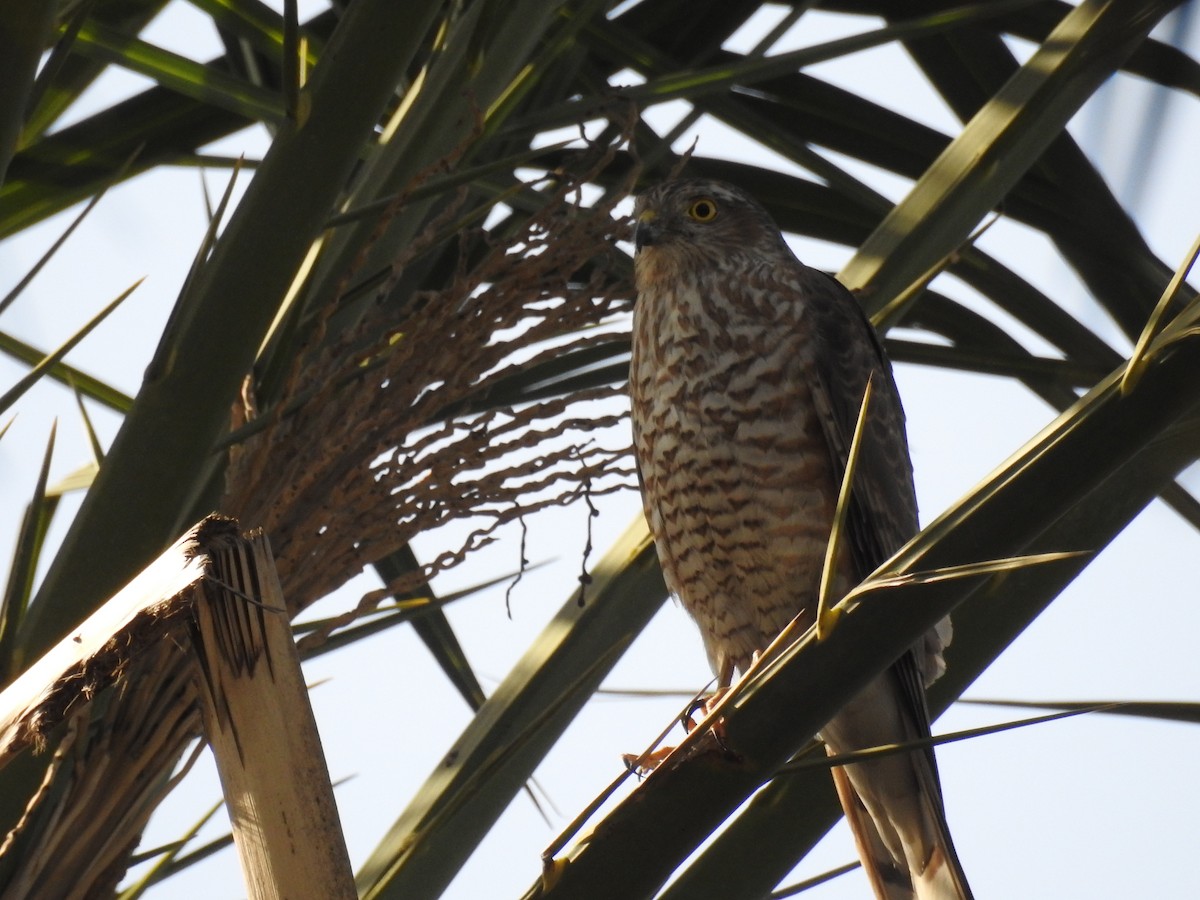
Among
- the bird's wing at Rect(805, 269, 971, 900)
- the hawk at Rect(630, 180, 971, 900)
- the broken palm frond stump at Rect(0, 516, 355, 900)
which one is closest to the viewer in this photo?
the broken palm frond stump at Rect(0, 516, 355, 900)

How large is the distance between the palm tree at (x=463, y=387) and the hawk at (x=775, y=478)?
376 millimetres

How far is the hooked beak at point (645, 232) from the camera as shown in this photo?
3420 mm

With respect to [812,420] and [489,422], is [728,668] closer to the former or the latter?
Answer: [812,420]

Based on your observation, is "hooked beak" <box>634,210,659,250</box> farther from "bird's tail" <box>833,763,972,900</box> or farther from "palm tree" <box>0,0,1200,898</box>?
"bird's tail" <box>833,763,972,900</box>

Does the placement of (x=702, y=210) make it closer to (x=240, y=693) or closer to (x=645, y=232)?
(x=645, y=232)

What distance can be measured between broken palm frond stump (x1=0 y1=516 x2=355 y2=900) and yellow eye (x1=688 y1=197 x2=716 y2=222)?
2.40 metres

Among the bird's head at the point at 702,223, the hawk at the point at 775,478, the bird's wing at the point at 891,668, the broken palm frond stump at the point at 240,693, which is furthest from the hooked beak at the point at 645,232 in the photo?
the broken palm frond stump at the point at 240,693

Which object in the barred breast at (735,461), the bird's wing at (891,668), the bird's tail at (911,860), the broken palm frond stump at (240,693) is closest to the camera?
the broken palm frond stump at (240,693)

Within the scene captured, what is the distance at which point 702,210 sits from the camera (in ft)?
11.4

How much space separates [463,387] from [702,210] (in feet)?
5.65

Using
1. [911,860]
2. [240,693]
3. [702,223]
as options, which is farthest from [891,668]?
[240,693]

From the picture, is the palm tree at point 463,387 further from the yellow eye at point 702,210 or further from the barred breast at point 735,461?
the yellow eye at point 702,210

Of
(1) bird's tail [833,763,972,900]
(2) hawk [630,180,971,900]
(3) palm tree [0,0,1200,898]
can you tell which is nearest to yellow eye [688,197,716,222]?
(2) hawk [630,180,971,900]

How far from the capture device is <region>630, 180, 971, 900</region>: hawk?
2789mm
